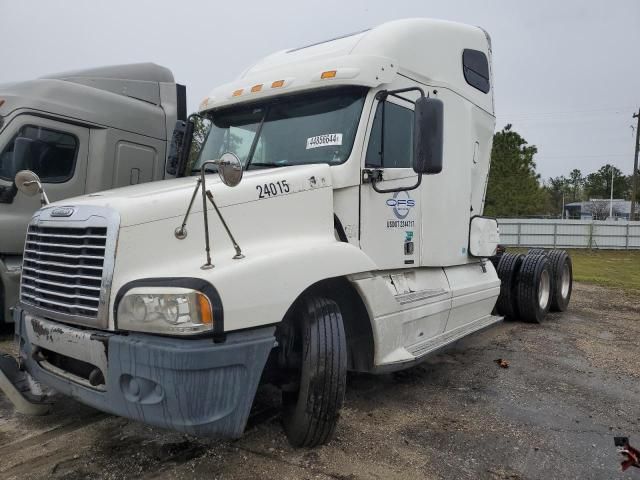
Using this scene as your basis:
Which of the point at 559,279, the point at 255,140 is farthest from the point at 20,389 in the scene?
the point at 559,279

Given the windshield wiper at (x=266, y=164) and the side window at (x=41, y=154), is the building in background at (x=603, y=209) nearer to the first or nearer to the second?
the side window at (x=41, y=154)

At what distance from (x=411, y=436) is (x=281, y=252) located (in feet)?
5.59

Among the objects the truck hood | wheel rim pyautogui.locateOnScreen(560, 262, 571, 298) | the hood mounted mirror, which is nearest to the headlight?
the hood mounted mirror

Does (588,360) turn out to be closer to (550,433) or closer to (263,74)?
(550,433)

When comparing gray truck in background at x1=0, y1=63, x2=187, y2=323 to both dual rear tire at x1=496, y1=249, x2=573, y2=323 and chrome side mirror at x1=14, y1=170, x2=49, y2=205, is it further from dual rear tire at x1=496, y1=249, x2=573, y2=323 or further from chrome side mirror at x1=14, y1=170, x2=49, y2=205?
dual rear tire at x1=496, y1=249, x2=573, y2=323

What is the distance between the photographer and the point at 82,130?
6945 mm

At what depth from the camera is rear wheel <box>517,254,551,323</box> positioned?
25.4 ft

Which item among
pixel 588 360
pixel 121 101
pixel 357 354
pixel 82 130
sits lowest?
pixel 588 360

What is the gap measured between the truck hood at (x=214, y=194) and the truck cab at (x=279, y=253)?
0.5 inches

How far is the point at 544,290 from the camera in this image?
8414mm

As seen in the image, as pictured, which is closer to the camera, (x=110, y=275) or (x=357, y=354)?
(x=110, y=275)

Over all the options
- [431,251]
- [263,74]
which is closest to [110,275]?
[263,74]

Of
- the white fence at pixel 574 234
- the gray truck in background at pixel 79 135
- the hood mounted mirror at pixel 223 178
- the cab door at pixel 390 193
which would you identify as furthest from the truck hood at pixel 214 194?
the white fence at pixel 574 234

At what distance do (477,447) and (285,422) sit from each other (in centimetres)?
134
